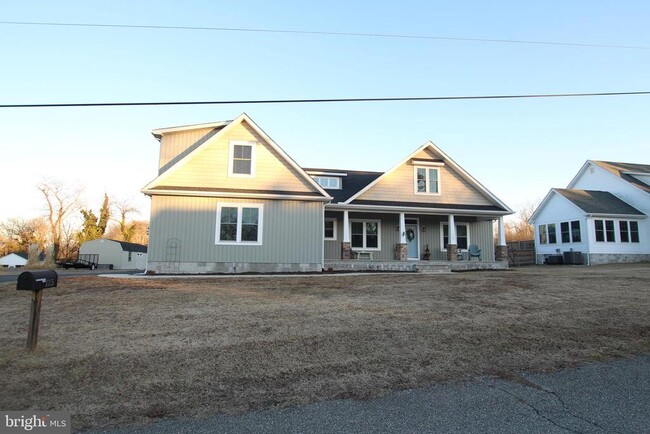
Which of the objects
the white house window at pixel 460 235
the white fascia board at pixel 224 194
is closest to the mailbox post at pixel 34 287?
the white fascia board at pixel 224 194

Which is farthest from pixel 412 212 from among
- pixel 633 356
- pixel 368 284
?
pixel 633 356

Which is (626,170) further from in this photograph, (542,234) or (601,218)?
(542,234)

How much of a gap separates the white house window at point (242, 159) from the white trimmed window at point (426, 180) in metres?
8.50

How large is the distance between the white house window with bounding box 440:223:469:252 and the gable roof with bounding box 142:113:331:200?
26.5 ft

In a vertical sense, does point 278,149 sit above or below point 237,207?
above

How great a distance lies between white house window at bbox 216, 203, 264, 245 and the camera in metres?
15.1

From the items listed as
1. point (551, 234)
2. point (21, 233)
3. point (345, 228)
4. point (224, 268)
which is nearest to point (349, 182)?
point (345, 228)

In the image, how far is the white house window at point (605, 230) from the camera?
2519 centimetres

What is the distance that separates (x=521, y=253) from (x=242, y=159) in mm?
22284

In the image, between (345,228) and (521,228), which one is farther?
(521,228)

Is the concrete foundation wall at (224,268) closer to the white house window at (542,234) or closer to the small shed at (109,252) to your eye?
the white house window at (542,234)

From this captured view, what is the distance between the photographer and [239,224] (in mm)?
15180

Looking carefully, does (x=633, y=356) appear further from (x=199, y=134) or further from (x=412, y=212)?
(x=199, y=134)

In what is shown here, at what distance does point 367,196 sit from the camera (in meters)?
19.0
